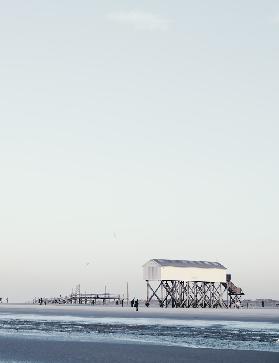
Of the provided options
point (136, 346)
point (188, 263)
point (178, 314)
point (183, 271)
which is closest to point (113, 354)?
point (136, 346)

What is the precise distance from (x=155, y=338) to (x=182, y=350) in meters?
8.20

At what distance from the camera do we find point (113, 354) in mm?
34281

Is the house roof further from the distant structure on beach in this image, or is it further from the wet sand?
the wet sand

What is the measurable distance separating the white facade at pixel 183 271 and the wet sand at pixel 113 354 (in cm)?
8297

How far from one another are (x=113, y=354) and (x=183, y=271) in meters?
92.4

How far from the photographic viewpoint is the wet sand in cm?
3195

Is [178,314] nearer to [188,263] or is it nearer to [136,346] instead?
[188,263]

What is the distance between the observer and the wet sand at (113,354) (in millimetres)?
31953

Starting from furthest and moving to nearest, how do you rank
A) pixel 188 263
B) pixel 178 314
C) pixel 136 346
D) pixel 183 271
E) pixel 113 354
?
pixel 188 263 → pixel 183 271 → pixel 178 314 → pixel 136 346 → pixel 113 354

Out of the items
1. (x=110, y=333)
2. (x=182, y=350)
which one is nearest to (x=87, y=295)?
(x=110, y=333)

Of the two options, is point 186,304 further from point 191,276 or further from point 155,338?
point 155,338

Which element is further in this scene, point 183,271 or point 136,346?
point 183,271

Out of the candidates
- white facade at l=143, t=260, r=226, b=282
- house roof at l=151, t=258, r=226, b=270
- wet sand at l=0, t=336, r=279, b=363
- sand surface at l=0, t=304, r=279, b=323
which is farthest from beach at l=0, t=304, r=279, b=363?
house roof at l=151, t=258, r=226, b=270

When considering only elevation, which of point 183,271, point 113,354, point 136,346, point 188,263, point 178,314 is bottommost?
point 113,354
